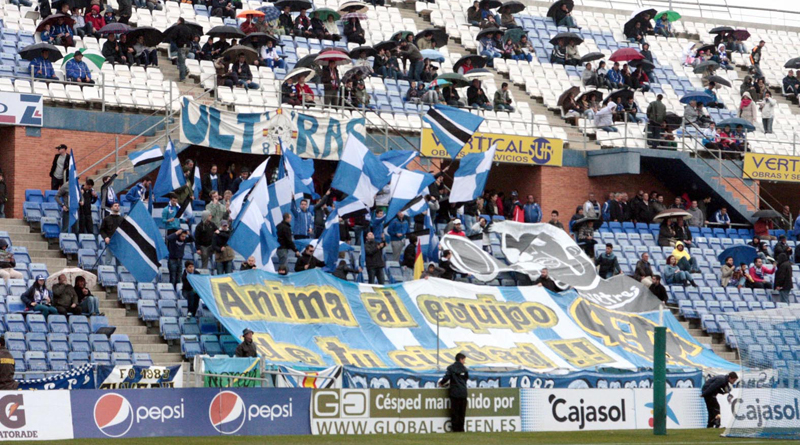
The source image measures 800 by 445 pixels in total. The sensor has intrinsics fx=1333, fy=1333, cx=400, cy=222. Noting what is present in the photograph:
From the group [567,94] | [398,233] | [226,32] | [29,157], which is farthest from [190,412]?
[567,94]

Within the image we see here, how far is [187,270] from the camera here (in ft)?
81.7

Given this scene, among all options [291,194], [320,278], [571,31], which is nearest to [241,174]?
[291,194]

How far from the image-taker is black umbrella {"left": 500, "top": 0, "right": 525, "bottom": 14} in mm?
42344

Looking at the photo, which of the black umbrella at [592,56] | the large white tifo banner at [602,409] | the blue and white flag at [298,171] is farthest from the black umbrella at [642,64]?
the large white tifo banner at [602,409]

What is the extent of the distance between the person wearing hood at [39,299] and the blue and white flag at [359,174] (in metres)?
6.95

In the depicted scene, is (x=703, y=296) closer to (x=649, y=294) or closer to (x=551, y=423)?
(x=649, y=294)

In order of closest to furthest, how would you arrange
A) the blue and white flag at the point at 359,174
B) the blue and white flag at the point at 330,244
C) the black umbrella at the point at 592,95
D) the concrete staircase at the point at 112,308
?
the concrete staircase at the point at 112,308, the blue and white flag at the point at 330,244, the blue and white flag at the point at 359,174, the black umbrella at the point at 592,95

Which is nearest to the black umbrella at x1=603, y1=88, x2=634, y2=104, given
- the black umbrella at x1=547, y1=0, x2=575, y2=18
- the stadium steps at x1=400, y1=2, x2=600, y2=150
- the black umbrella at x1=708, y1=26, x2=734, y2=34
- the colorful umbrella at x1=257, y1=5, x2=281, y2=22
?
the stadium steps at x1=400, y1=2, x2=600, y2=150

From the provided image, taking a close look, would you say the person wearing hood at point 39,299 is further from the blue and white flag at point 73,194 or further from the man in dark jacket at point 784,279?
the man in dark jacket at point 784,279

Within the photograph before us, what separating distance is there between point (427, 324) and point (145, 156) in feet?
21.9

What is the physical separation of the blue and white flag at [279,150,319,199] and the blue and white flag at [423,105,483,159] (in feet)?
12.0

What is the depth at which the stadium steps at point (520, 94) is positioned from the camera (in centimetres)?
3662

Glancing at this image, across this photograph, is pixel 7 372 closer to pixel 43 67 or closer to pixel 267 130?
pixel 267 130

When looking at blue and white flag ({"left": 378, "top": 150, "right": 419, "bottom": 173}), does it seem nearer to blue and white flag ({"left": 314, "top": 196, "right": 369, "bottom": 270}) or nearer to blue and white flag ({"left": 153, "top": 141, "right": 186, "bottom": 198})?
blue and white flag ({"left": 314, "top": 196, "right": 369, "bottom": 270})
